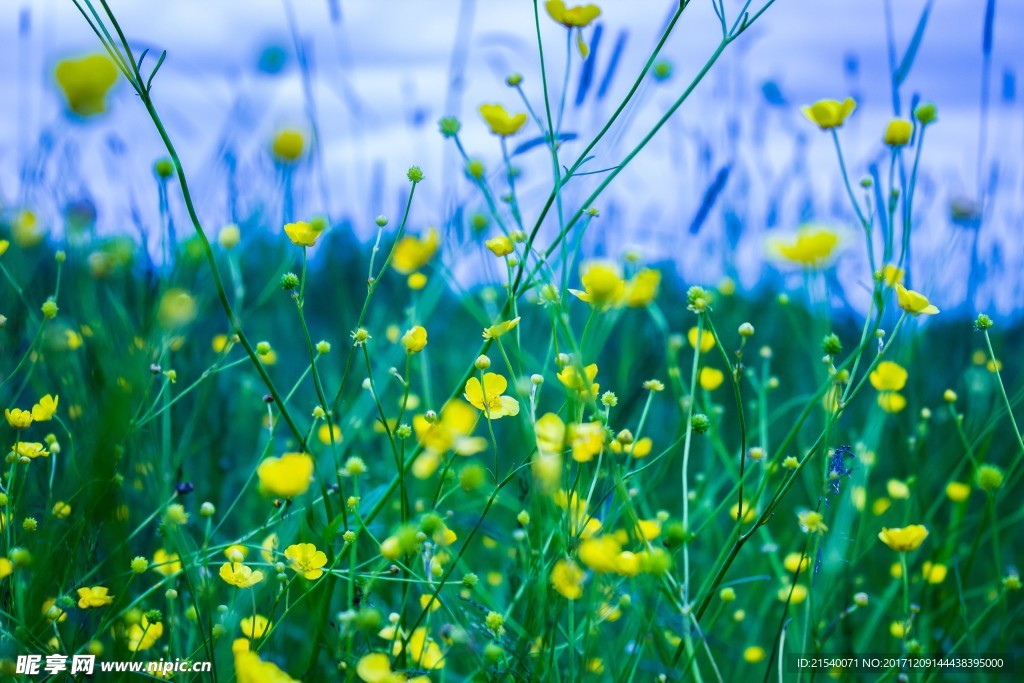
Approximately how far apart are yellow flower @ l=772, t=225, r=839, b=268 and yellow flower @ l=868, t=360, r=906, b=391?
0.27 meters

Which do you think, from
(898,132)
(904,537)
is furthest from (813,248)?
(904,537)

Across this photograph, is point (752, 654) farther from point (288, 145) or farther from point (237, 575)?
point (288, 145)

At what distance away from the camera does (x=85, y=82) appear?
1.85 feet

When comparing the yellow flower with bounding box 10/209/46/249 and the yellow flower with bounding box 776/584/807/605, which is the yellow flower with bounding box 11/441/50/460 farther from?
the yellow flower with bounding box 776/584/807/605

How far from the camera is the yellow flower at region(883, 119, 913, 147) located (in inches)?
36.5

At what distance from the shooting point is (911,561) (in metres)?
1.27

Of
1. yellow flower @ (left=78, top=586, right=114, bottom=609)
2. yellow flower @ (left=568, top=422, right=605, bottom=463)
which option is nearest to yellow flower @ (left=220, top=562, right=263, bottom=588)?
yellow flower @ (left=78, top=586, right=114, bottom=609)

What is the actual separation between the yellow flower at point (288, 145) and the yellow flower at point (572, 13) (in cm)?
30

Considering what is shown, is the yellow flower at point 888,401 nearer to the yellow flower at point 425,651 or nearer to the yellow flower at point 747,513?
the yellow flower at point 747,513

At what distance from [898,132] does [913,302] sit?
0.77ft

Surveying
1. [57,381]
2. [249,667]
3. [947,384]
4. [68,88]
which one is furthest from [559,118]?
[947,384]

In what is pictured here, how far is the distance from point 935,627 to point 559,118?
0.99 m

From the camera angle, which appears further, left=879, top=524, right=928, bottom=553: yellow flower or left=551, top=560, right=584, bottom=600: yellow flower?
left=879, top=524, right=928, bottom=553: yellow flower

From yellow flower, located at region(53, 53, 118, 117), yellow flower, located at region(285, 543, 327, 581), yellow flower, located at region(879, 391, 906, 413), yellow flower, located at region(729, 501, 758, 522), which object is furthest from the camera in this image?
yellow flower, located at region(879, 391, 906, 413)
